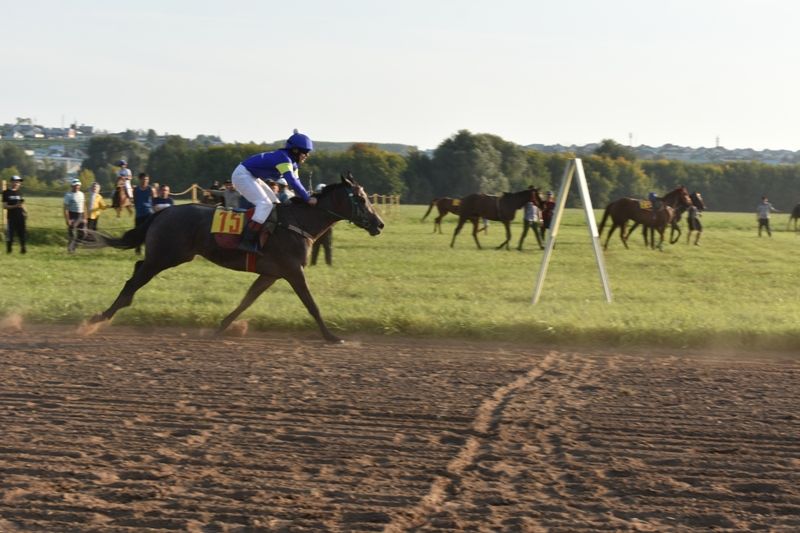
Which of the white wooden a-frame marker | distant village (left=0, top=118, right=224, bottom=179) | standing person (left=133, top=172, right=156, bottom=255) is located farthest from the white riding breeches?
distant village (left=0, top=118, right=224, bottom=179)

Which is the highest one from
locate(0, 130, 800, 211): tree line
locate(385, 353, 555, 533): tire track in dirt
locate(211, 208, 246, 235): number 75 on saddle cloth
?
locate(0, 130, 800, 211): tree line

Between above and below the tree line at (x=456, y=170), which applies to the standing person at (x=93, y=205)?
below

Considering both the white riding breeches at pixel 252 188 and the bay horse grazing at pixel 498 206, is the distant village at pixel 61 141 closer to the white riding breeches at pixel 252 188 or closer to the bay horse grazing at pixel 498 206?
the bay horse grazing at pixel 498 206

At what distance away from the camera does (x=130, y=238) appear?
11602 mm

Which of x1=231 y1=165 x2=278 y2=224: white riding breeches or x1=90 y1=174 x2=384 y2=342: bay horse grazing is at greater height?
x1=231 y1=165 x2=278 y2=224: white riding breeches

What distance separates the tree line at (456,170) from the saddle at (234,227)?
4784cm


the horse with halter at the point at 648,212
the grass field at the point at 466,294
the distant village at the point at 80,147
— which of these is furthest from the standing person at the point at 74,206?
the distant village at the point at 80,147

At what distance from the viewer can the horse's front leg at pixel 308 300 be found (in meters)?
10.9

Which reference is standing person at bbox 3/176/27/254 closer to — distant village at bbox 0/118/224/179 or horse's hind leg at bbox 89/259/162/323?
horse's hind leg at bbox 89/259/162/323

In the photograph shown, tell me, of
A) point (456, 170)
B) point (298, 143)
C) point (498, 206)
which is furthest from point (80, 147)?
point (298, 143)

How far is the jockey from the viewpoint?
10859mm

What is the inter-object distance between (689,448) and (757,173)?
10228 cm

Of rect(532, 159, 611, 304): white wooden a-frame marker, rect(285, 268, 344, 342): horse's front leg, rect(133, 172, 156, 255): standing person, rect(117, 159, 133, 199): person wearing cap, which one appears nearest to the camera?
rect(285, 268, 344, 342): horse's front leg

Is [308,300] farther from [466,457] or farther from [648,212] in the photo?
[648,212]
